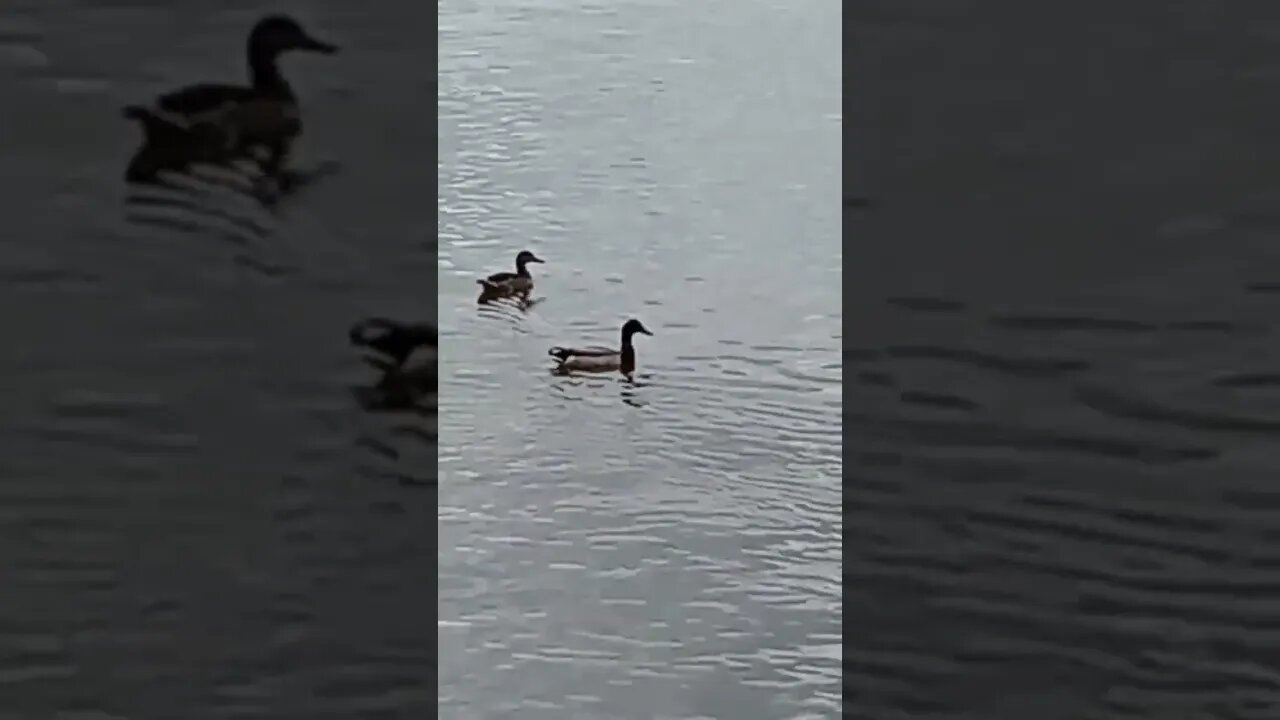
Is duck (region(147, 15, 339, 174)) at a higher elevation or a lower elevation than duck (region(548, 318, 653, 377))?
higher

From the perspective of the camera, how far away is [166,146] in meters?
1.07

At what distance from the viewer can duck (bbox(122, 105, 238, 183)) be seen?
106cm

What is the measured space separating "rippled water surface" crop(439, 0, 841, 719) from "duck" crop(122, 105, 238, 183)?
164 mm

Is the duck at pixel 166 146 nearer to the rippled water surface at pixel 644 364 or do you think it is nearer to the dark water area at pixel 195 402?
the dark water area at pixel 195 402

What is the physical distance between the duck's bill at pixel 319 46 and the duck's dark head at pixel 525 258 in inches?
7.7

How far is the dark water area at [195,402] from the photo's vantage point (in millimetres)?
1069

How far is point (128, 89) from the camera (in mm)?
1071
